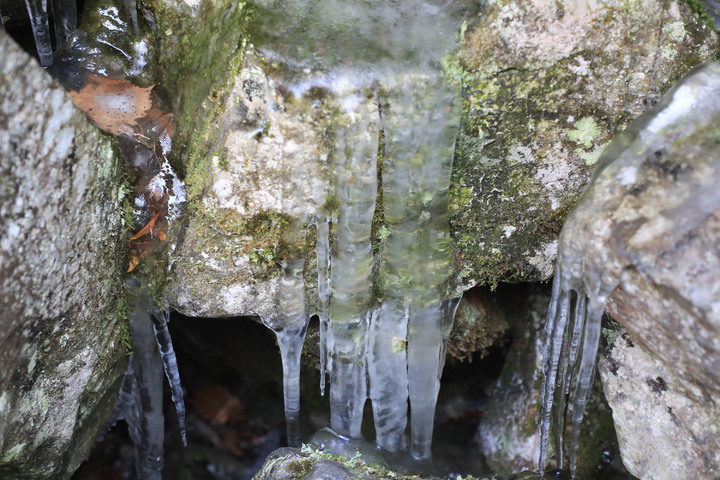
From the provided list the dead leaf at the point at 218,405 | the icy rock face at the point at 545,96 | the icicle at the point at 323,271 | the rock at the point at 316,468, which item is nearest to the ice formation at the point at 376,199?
the icicle at the point at 323,271

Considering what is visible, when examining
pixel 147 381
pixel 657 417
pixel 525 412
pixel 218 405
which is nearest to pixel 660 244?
pixel 657 417

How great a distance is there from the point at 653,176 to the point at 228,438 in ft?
11.5

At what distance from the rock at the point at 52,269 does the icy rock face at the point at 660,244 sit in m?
1.88

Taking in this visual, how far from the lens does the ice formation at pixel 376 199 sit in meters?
2.27

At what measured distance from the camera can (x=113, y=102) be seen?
8.77 ft

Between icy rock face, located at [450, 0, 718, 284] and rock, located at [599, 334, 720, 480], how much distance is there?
2.21 ft

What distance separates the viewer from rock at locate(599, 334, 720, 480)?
230cm

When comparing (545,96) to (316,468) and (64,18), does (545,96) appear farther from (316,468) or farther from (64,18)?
(64,18)

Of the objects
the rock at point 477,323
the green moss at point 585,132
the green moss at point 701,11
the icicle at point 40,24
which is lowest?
the rock at point 477,323

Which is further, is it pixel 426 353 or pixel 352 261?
pixel 426 353

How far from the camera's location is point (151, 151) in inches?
103

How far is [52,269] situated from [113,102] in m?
0.87

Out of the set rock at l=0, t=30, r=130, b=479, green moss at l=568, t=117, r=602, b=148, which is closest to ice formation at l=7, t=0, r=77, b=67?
rock at l=0, t=30, r=130, b=479

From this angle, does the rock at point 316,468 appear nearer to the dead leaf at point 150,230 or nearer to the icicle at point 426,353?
the icicle at point 426,353
